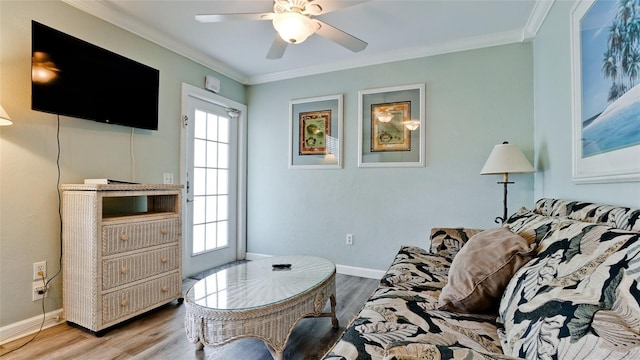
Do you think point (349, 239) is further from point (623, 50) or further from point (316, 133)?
point (623, 50)

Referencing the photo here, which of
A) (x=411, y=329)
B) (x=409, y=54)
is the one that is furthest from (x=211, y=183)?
(x=411, y=329)

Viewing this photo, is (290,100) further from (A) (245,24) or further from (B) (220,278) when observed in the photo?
(B) (220,278)

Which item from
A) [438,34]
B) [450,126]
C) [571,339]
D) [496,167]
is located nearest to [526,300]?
[571,339]

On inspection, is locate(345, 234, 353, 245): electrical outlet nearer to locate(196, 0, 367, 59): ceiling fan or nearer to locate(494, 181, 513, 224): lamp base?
locate(494, 181, 513, 224): lamp base

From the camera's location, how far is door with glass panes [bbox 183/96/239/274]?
3225mm

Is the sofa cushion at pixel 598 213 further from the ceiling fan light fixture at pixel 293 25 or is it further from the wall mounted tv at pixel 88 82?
the wall mounted tv at pixel 88 82

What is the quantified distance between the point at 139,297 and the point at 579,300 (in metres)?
2.51

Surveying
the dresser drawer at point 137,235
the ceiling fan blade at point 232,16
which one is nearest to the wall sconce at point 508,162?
the ceiling fan blade at point 232,16

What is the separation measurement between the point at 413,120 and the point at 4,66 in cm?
323

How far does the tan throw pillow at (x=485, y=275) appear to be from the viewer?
1.20 meters

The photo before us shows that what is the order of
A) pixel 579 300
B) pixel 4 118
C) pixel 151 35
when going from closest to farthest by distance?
pixel 579 300
pixel 4 118
pixel 151 35

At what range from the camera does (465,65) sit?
114 inches

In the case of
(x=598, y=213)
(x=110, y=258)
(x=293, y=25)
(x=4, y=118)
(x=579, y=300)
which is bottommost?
(x=110, y=258)

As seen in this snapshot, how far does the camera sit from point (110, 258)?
200 cm
